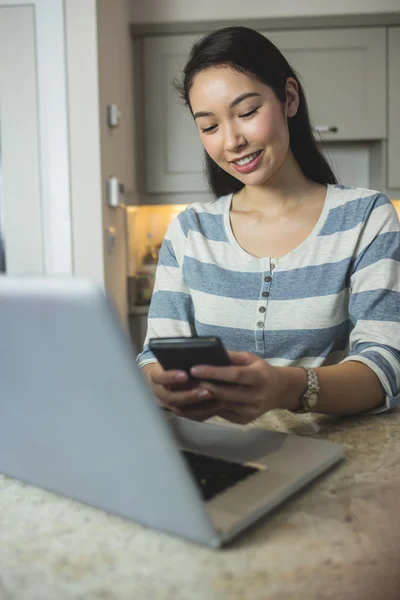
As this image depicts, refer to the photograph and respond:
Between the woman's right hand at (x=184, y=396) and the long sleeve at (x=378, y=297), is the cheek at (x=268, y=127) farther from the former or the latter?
the woman's right hand at (x=184, y=396)

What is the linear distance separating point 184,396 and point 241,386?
68 mm

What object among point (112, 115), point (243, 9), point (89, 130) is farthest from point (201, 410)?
point (243, 9)

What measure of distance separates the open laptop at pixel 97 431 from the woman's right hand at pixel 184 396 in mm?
105

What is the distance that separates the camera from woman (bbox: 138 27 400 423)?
1052 mm

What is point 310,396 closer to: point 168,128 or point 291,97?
point 291,97

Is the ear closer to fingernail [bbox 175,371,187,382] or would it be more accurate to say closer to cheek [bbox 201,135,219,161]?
cheek [bbox 201,135,219,161]

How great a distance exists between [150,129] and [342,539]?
8.32ft

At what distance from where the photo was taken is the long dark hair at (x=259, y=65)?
3.54 ft

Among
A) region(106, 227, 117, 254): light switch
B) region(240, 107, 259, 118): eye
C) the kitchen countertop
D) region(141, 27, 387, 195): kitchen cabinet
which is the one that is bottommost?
the kitchen countertop

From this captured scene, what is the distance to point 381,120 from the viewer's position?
2701 mm

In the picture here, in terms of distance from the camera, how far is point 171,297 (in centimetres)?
120

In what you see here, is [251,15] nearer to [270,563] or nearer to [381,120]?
[381,120]

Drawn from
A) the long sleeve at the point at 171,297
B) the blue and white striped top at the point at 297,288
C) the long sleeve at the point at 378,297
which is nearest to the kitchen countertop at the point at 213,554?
the long sleeve at the point at 378,297

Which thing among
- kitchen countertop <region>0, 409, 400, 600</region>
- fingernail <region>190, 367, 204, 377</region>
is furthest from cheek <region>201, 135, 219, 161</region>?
kitchen countertop <region>0, 409, 400, 600</region>
